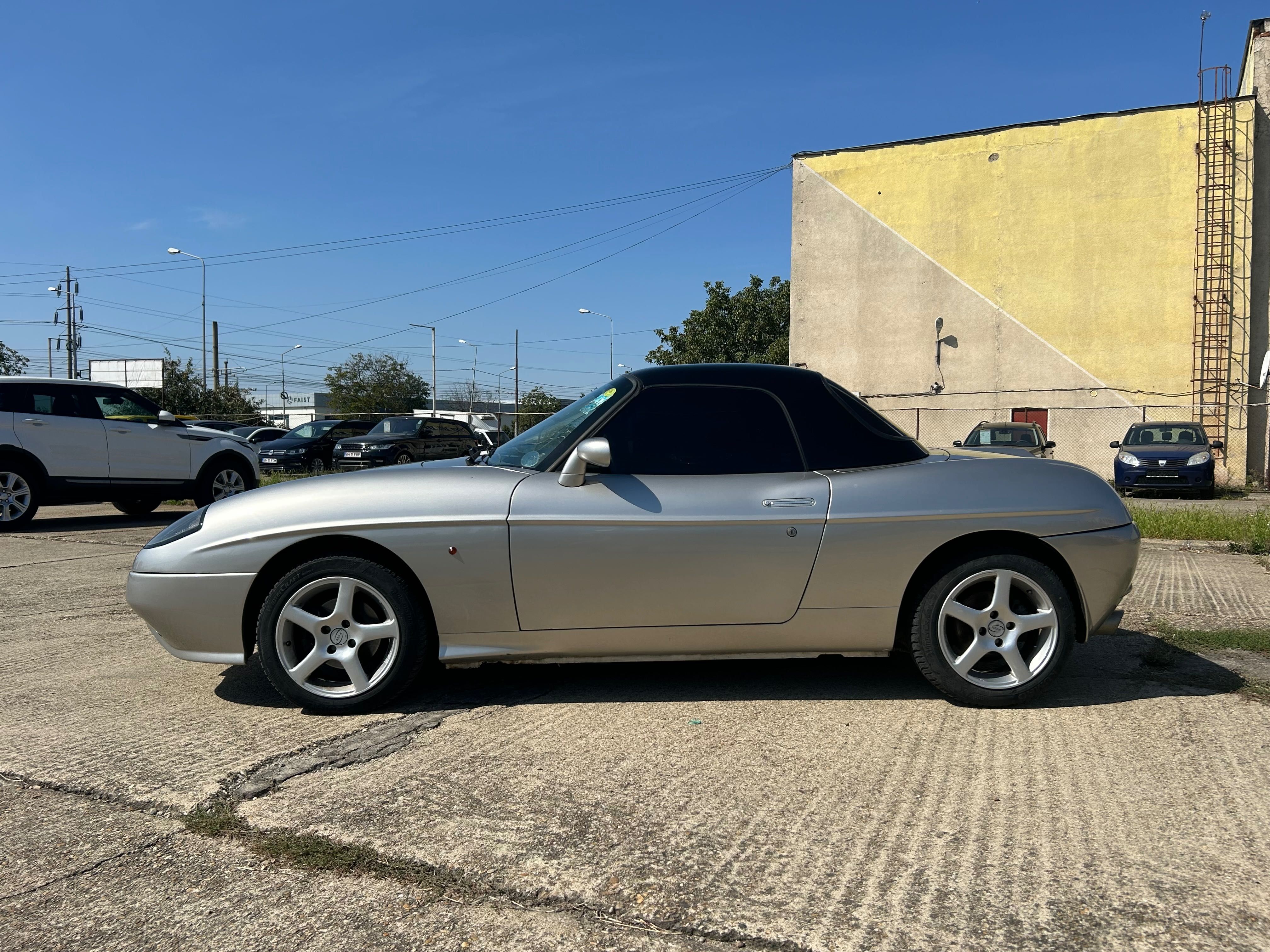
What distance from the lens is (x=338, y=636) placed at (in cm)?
370

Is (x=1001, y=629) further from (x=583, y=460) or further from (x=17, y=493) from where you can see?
(x=17, y=493)

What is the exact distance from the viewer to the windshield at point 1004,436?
19.5m

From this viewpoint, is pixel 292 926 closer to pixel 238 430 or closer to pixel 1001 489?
pixel 1001 489

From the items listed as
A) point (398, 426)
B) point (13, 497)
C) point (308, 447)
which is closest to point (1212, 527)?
point (13, 497)

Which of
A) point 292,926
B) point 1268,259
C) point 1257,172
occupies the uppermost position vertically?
point 1257,172

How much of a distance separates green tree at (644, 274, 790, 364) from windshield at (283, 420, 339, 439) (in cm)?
3056

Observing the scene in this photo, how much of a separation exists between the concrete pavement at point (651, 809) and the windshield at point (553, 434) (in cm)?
100

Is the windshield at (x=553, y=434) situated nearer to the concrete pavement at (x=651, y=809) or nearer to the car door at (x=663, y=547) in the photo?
the car door at (x=663, y=547)

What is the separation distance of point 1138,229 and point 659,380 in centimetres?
2608

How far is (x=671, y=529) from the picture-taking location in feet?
12.1

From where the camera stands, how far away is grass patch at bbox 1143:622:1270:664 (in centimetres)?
470

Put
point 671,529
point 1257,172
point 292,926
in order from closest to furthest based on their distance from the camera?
point 292,926
point 671,529
point 1257,172

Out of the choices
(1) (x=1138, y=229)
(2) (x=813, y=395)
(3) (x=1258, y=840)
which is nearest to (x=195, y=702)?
(2) (x=813, y=395)

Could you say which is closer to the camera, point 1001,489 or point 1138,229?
point 1001,489
